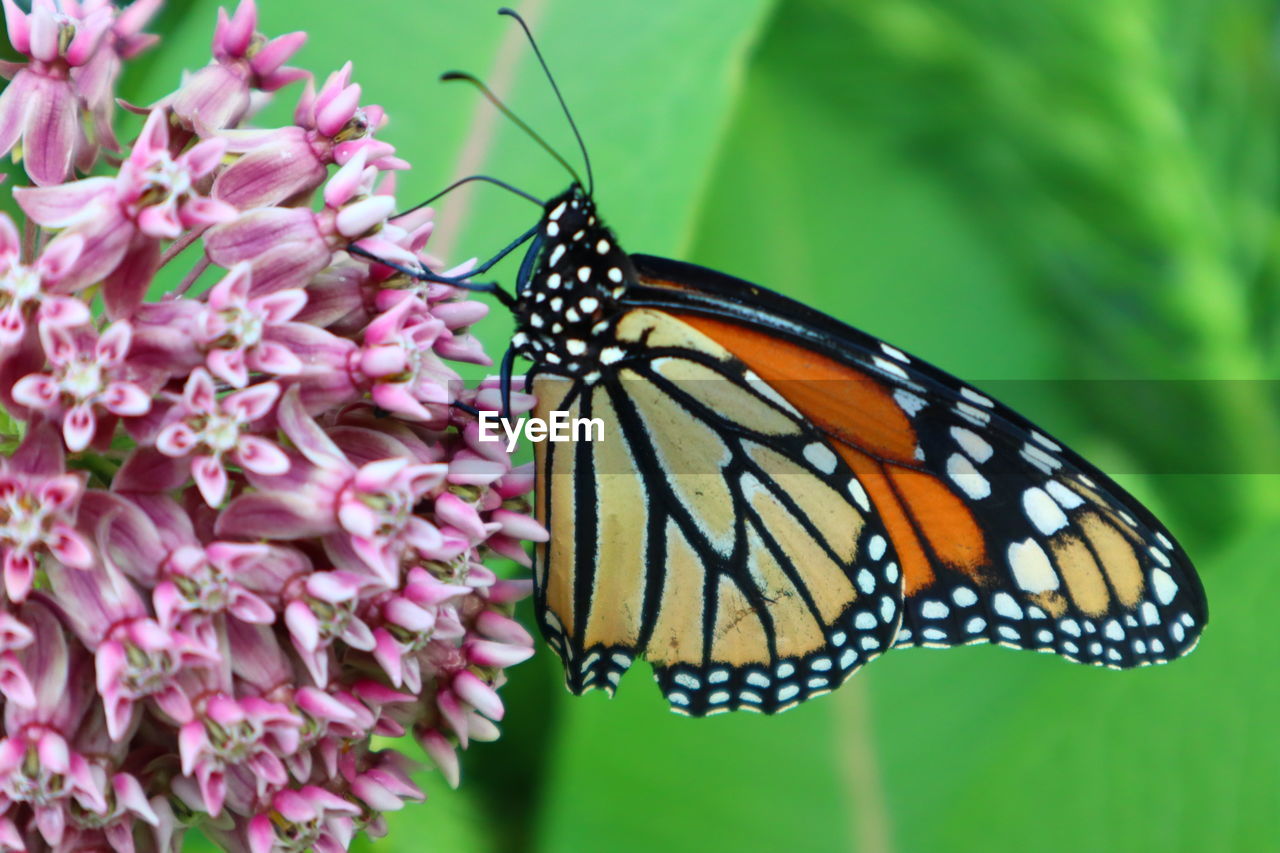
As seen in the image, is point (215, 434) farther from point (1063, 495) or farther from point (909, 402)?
point (1063, 495)

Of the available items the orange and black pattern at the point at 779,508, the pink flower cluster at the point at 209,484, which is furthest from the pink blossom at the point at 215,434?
the orange and black pattern at the point at 779,508

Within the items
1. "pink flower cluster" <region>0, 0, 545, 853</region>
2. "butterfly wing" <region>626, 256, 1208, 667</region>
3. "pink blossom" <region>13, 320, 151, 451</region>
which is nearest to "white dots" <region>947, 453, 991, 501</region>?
"butterfly wing" <region>626, 256, 1208, 667</region>

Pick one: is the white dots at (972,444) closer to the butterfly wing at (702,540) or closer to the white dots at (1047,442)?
the white dots at (1047,442)

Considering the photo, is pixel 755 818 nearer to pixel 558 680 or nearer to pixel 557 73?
pixel 558 680

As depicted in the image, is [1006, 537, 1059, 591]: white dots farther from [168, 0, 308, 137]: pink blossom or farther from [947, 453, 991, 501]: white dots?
[168, 0, 308, 137]: pink blossom

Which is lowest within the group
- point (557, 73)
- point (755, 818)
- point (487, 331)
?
point (755, 818)

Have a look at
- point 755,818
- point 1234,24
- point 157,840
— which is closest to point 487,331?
point 157,840
